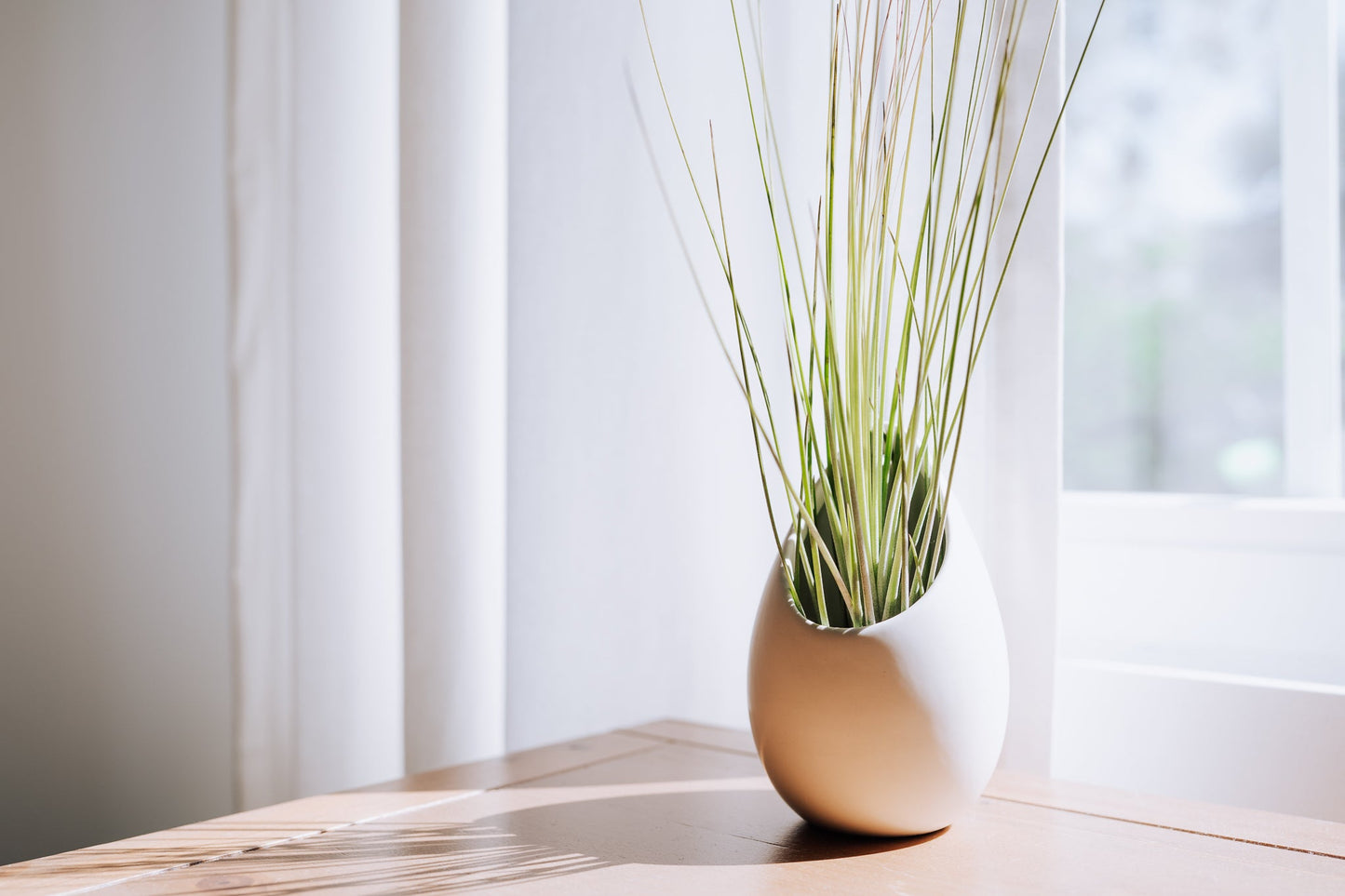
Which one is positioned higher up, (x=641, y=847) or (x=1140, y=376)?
(x=1140, y=376)

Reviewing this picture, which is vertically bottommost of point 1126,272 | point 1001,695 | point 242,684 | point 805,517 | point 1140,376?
point 242,684

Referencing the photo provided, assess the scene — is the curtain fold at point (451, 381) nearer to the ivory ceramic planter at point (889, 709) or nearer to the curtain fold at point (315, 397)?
the curtain fold at point (315, 397)

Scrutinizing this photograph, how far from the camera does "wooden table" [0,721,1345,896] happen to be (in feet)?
1.86

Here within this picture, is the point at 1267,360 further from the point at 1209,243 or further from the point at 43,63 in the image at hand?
the point at 43,63

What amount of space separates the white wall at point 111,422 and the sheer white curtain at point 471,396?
390 mm

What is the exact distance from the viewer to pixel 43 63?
1468mm

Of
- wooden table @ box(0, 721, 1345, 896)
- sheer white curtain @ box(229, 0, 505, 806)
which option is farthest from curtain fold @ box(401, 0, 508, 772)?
wooden table @ box(0, 721, 1345, 896)

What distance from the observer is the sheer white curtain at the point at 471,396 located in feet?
3.68

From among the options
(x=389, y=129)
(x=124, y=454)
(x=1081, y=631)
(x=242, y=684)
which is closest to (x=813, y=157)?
(x=389, y=129)

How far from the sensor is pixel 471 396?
1125 mm

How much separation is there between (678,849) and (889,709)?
16cm

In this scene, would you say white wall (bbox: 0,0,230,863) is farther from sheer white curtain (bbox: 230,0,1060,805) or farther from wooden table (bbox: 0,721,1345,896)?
wooden table (bbox: 0,721,1345,896)

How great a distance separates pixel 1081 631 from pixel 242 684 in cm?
96

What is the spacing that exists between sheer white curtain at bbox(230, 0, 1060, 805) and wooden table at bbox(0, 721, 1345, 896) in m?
0.36
